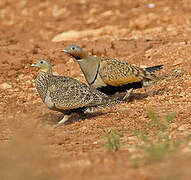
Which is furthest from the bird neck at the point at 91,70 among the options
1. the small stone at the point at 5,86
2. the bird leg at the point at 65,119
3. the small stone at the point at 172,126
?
the small stone at the point at 5,86

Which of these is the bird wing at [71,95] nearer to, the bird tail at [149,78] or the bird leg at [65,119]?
the bird leg at [65,119]

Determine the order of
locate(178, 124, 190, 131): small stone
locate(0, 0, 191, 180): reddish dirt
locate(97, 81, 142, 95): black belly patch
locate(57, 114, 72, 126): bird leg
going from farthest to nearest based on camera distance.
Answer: locate(97, 81, 142, 95): black belly patch
locate(57, 114, 72, 126): bird leg
locate(178, 124, 190, 131): small stone
locate(0, 0, 191, 180): reddish dirt

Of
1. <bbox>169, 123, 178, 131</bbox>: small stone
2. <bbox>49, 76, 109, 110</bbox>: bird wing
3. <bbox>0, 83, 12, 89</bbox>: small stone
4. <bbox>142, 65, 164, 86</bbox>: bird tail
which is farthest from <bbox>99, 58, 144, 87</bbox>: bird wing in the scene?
<bbox>0, 83, 12, 89</bbox>: small stone

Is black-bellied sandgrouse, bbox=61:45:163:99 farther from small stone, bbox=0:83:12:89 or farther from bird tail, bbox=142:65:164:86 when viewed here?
small stone, bbox=0:83:12:89

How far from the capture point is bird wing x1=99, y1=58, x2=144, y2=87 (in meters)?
8.27

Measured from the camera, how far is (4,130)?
24.8ft

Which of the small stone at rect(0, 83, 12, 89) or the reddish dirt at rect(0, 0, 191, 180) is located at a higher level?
the reddish dirt at rect(0, 0, 191, 180)

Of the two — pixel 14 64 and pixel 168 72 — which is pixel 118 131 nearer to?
pixel 168 72

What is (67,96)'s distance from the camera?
24.3 ft

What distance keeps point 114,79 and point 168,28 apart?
6154 millimetres

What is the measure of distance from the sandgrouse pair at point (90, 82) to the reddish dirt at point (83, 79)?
0.98 feet

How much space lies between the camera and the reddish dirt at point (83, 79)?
456 cm

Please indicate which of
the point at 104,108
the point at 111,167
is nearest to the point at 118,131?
the point at 104,108

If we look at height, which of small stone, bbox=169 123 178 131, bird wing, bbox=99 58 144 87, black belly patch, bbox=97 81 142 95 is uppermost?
bird wing, bbox=99 58 144 87
